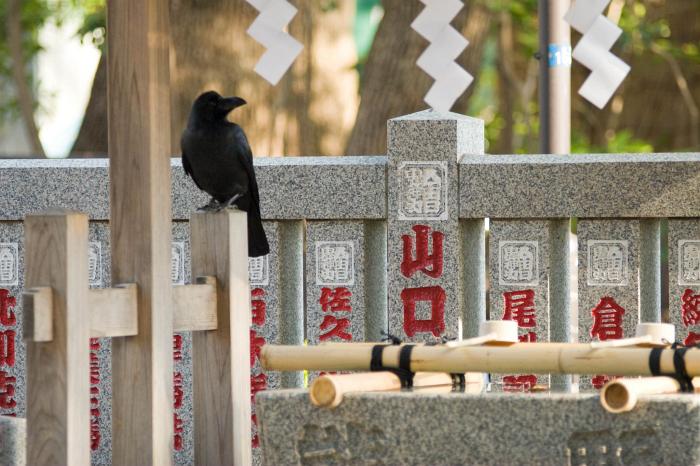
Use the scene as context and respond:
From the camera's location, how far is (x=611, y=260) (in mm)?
6395

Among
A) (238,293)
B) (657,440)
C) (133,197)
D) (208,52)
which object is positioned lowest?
(657,440)

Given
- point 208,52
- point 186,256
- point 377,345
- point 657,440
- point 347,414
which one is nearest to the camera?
point 657,440

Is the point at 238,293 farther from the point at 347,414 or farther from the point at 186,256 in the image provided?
the point at 186,256

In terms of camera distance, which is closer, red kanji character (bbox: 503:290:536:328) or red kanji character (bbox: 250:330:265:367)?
red kanji character (bbox: 503:290:536:328)

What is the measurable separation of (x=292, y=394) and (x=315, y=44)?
8946 mm

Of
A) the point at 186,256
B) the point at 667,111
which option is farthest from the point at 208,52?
the point at 667,111

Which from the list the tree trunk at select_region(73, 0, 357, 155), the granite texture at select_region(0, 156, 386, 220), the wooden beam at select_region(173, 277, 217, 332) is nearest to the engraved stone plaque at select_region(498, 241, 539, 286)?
the granite texture at select_region(0, 156, 386, 220)

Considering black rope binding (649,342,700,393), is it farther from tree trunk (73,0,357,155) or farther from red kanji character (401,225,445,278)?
tree trunk (73,0,357,155)

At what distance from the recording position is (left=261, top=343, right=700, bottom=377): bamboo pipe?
4.17 m

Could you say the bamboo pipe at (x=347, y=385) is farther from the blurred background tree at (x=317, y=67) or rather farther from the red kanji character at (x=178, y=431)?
the blurred background tree at (x=317, y=67)

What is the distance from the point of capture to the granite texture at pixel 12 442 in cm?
479

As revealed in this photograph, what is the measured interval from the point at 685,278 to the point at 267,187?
208cm

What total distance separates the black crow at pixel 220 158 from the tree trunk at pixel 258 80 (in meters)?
4.26

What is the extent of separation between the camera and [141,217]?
4.64m
